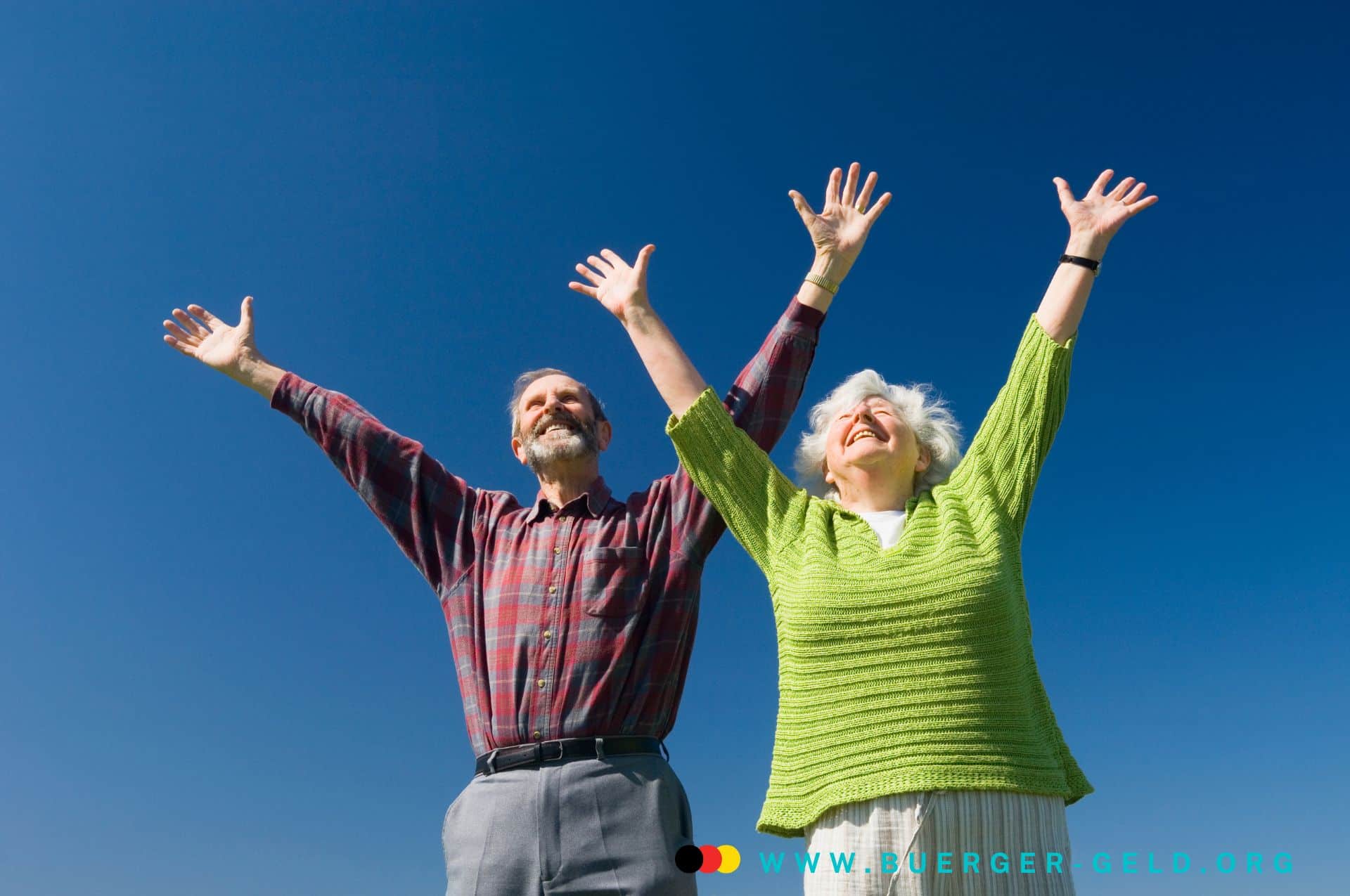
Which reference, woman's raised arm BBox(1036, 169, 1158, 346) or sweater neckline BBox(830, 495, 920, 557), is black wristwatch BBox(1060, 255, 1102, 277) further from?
sweater neckline BBox(830, 495, 920, 557)

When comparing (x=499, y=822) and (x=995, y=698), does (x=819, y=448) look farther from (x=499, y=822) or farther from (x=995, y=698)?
(x=499, y=822)

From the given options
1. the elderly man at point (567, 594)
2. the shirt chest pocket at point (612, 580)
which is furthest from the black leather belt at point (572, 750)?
the shirt chest pocket at point (612, 580)

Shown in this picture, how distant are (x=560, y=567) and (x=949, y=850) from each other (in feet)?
6.36

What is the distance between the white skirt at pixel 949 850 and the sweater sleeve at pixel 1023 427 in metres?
1.02

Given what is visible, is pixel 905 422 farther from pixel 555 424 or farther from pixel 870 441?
pixel 555 424

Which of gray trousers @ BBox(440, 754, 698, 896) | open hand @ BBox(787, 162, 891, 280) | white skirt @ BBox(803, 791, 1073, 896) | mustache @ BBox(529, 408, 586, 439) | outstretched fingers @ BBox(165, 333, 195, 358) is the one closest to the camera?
white skirt @ BBox(803, 791, 1073, 896)

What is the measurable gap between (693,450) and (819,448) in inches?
24.1

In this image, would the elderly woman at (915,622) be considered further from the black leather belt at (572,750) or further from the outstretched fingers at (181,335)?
the outstretched fingers at (181,335)

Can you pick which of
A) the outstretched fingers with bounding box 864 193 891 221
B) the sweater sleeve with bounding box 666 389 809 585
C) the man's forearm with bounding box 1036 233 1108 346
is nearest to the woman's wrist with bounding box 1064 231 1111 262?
the man's forearm with bounding box 1036 233 1108 346

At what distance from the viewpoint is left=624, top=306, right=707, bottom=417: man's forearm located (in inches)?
174

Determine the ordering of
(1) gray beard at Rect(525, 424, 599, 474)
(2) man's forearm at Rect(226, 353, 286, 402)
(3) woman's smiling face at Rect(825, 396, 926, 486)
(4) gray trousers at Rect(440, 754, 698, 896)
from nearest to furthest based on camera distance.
→ (4) gray trousers at Rect(440, 754, 698, 896)
(3) woman's smiling face at Rect(825, 396, 926, 486)
(1) gray beard at Rect(525, 424, 599, 474)
(2) man's forearm at Rect(226, 353, 286, 402)

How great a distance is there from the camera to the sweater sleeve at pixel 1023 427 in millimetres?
4117

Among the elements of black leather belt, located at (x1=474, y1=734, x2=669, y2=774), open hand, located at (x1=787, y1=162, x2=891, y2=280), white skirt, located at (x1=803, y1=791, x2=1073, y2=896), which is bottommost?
white skirt, located at (x1=803, y1=791, x2=1073, y2=896)

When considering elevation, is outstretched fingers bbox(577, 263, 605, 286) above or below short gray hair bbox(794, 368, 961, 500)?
above
